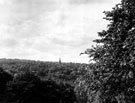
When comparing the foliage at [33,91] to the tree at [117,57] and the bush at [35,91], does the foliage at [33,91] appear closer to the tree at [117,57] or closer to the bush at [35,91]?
the bush at [35,91]

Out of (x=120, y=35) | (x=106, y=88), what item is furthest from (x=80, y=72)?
(x=120, y=35)

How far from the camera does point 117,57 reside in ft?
66.9

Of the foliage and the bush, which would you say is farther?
the bush

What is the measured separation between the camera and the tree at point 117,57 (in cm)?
1933

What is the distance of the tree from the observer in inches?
761

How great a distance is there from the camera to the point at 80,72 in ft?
75.7

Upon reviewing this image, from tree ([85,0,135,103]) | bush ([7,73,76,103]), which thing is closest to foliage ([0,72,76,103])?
bush ([7,73,76,103])

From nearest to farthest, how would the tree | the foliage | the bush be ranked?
the tree, the foliage, the bush

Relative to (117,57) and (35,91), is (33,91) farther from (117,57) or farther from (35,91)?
(117,57)

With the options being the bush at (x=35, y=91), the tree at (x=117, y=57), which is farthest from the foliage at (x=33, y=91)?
the tree at (x=117, y=57)

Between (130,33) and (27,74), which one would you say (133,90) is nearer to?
(130,33)

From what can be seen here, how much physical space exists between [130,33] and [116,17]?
2.24 metres

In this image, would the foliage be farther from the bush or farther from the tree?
the tree

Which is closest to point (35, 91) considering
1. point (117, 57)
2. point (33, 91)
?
point (33, 91)
